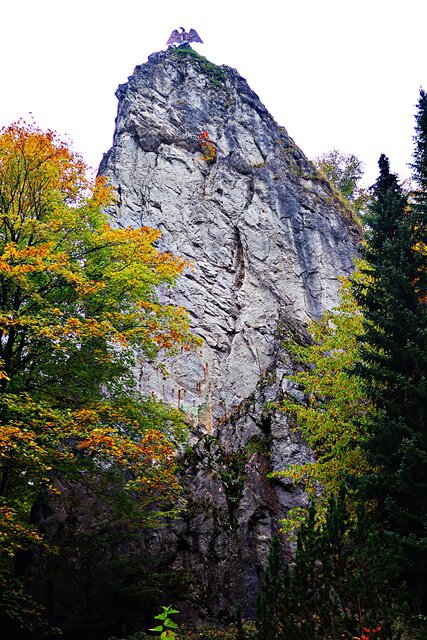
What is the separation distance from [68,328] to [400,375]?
6464 millimetres

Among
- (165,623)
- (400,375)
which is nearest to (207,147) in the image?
(400,375)

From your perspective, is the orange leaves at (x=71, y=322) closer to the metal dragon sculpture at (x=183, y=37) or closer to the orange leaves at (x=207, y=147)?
the orange leaves at (x=207, y=147)

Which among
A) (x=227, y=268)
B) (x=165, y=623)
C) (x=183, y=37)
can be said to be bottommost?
(x=165, y=623)

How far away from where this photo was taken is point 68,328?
8906 mm

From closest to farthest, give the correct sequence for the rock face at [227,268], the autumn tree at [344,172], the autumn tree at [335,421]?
the autumn tree at [335,421], the rock face at [227,268], the autumn tree at [344,172]

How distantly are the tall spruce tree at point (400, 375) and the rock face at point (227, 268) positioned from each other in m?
6.68

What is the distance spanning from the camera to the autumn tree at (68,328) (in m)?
8.77

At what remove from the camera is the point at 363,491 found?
9125 mm

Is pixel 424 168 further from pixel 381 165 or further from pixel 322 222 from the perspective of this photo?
pixel 322 222

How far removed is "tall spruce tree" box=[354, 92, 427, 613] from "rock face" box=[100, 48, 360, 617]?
668 centimetres

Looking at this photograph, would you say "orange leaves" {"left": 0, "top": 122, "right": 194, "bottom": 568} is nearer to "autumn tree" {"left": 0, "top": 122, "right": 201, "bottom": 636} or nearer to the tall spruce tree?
"autumn tree" {"left": 0, "top": 122, "right": 201, "bottom": 636}

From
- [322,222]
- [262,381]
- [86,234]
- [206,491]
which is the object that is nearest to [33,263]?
[86,234]

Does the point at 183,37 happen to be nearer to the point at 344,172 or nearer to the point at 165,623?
the point at 344,172

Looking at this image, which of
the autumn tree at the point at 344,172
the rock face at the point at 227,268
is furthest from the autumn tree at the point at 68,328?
the autumn tree at the point at 344,172
